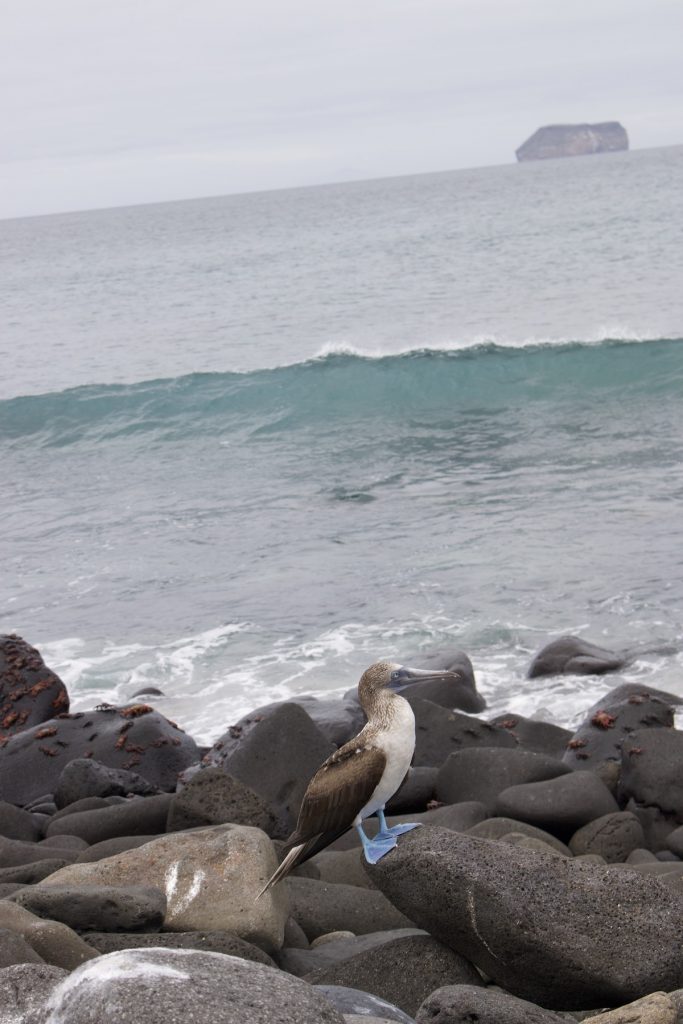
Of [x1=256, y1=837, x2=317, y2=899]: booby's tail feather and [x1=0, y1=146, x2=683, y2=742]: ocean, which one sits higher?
[x1=256, y1=837, x2=317, y2=899]: booby's tail feather

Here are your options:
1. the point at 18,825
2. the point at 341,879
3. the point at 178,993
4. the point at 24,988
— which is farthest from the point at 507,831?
the point at 178,993

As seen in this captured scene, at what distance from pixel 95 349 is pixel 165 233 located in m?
68.3

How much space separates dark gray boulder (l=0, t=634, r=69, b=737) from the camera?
11.7 metres

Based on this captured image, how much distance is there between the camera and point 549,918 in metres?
5.27

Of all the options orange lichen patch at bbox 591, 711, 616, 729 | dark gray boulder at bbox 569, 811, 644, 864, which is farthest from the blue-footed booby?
orange lichen patch at bbox 591, 711, 616, 729

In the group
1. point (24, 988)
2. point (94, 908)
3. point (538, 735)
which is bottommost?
point (538, 735)

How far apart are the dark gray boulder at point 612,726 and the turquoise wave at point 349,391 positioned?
62.5ft

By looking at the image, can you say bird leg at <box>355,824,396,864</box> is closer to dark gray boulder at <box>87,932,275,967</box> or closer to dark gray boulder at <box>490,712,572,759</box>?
dark gray boulder at <box>87,932,275,967</box>

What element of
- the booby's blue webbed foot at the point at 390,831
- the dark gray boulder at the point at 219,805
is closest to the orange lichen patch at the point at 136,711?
the dark gray boulder at the point at 219,805

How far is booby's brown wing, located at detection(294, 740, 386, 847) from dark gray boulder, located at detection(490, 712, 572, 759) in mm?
5285

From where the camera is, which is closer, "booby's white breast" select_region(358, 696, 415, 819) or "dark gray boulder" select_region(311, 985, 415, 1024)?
"dark gray boulder" select_region(311, 985, 415, 1024)

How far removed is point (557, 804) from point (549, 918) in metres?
2.88

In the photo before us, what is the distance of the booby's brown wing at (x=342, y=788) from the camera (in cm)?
509

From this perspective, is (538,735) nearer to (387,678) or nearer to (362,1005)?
(387,678)
